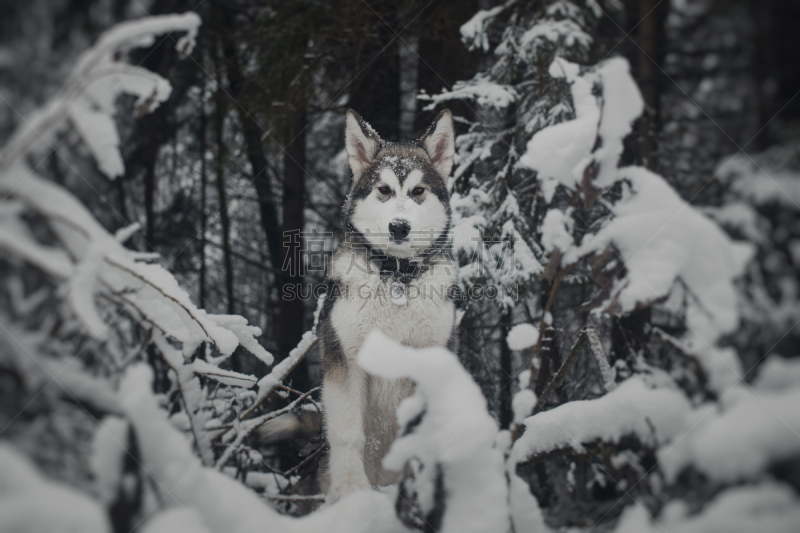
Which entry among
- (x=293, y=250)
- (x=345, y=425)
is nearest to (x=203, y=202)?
(x=293, y=250)

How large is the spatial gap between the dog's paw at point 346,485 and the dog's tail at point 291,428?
0.63 metres

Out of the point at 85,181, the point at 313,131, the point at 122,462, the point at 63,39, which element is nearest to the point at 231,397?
the point at 85,181

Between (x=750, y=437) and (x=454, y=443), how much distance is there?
2.20 ft

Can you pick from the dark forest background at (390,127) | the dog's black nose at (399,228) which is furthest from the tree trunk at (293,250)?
the dog's black nose at (399,228)

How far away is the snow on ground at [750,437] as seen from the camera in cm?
86

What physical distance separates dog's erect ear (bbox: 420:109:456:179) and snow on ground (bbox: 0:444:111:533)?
2.25 meters

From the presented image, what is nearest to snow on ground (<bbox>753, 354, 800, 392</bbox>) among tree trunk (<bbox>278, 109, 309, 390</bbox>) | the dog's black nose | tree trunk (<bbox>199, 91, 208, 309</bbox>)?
the dog's black nose

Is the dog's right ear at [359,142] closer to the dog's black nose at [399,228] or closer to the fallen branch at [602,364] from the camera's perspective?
the dog's black nose at [399,228]

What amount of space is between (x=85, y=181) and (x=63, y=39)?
582mm

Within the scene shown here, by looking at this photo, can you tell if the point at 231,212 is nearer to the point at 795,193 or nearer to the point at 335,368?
the point at 335,368

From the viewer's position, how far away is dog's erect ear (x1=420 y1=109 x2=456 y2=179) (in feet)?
8.39

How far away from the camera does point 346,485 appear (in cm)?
206

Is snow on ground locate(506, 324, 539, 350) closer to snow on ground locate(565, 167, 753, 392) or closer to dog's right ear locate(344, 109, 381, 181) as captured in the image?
snow on ground locate(565, 167, 753, 392)

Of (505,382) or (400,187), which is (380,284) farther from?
(505,382)
